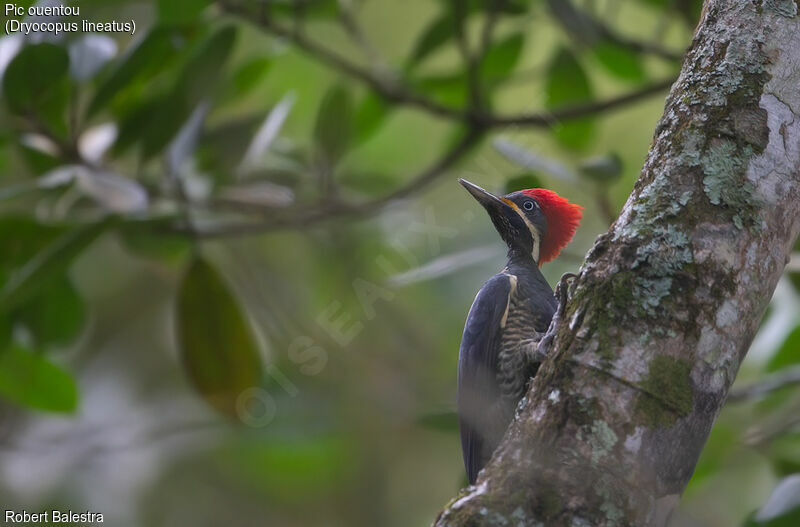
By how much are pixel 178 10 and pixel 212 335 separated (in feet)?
3.92

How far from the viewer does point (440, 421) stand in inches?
97.7

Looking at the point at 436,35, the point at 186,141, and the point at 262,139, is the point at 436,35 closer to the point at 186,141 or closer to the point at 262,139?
the point at 262,139

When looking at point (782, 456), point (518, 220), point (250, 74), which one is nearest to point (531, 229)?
point (518, 220)

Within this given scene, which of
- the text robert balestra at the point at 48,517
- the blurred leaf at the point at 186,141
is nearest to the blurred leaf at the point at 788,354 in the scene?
the blurred leaf at the point at 186,141

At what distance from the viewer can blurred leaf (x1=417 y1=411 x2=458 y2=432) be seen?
8.04 ft

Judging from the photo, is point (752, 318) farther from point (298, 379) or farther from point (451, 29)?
point (298, 379)

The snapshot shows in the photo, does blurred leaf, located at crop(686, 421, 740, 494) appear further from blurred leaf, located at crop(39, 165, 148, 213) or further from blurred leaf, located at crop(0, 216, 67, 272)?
blurred leaf, located at crop(0, 216, 67, 272)

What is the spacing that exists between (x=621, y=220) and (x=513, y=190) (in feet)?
3.87

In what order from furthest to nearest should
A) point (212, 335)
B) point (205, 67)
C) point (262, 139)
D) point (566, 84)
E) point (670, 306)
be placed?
point (566, 84), point (212, 335), point (262, 139), point (205, 67), point (670, 306)

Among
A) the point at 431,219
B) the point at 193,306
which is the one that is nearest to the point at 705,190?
the point at 431,219

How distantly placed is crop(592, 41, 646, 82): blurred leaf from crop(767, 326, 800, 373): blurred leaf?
Answer: 124 centimetres

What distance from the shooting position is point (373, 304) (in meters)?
3.10

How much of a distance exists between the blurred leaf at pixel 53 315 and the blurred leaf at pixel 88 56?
0.83 m

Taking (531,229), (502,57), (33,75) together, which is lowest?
(531,229)
